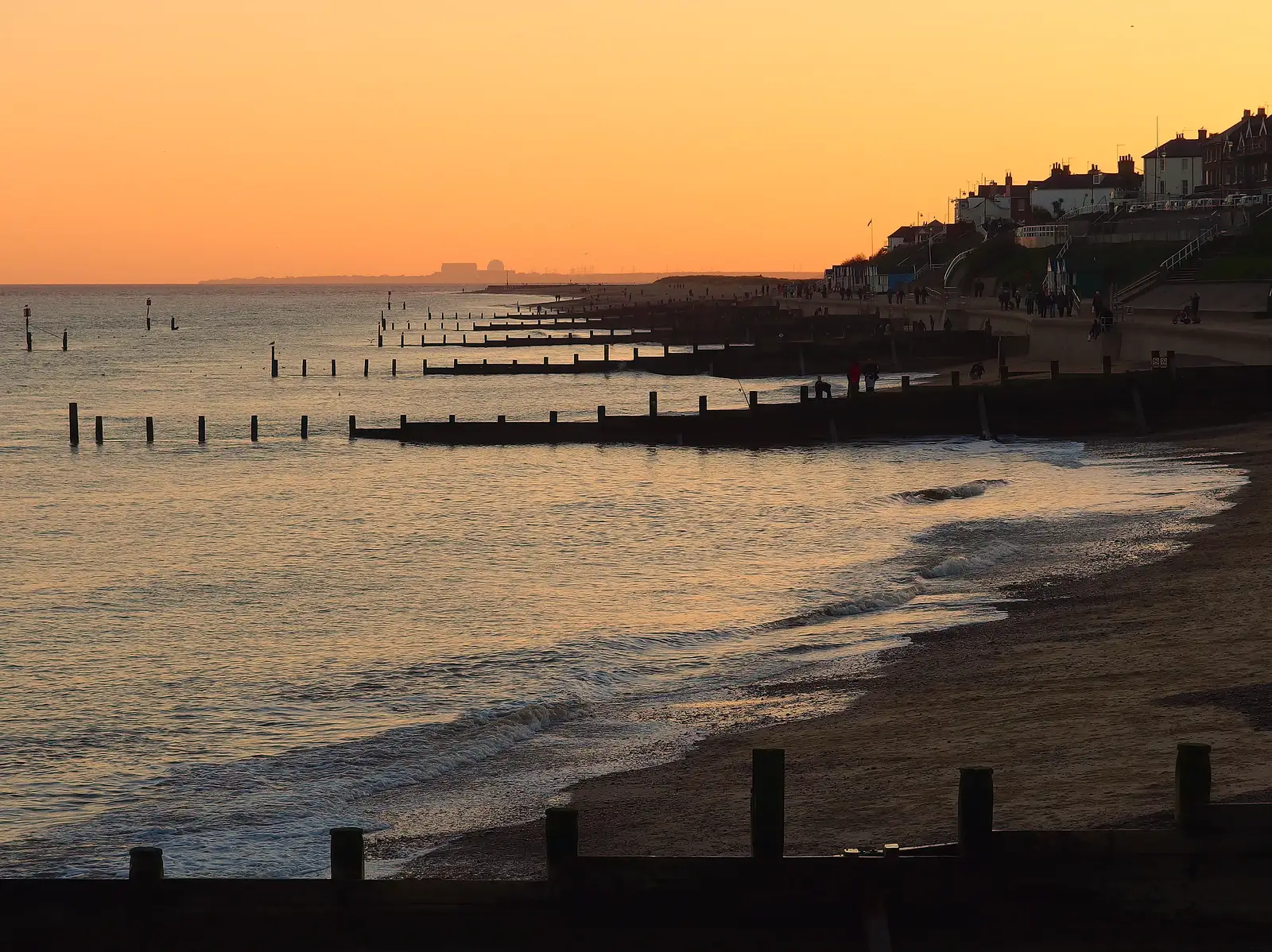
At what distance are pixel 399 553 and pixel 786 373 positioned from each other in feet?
168

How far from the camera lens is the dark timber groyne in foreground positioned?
144 feet

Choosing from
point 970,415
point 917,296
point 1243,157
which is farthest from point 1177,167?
point 970,415

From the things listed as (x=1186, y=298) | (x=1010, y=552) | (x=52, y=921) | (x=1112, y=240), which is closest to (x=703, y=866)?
(x=52, y=921)

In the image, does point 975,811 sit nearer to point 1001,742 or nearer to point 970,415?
point 1001,742

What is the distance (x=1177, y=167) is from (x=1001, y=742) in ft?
418

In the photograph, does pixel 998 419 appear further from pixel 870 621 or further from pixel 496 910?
pixel 496 910

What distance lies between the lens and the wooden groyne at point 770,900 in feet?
28.7

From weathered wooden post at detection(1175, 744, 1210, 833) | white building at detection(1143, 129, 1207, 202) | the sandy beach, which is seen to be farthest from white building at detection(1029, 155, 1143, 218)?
weathered wooden post at detection(1175, 744, 1210, 833)

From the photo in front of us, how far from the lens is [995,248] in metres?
123

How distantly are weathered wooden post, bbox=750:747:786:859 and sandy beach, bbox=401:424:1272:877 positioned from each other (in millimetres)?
2470

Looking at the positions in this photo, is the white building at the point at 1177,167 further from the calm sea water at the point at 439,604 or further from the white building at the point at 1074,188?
the calm sea water at the point at 439,604

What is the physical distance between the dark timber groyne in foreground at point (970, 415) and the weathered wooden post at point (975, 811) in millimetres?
37615

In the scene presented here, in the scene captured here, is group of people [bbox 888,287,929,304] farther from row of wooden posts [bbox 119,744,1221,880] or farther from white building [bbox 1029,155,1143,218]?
row of wooden posts [bbox 119,744,1221,880]

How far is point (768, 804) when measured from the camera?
30.5 feet
